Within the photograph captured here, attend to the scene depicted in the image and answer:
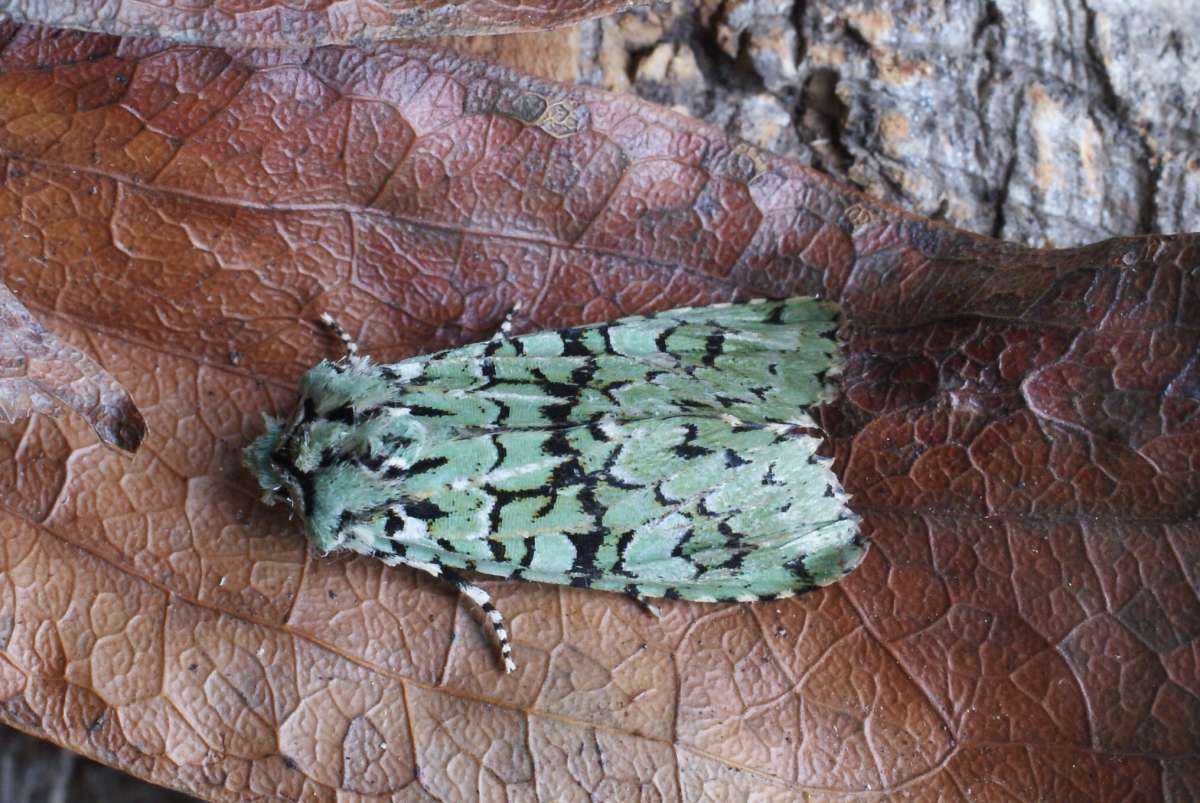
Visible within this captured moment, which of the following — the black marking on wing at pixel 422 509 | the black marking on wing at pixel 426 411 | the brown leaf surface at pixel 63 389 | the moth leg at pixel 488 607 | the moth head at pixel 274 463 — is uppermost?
the brown leaf surface at pixel 63 389

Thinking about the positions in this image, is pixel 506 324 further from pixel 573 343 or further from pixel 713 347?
pixel 713 347

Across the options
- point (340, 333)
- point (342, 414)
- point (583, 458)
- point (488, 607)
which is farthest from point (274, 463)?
point (583, 458)

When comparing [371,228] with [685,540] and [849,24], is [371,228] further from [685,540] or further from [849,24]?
[849,24]

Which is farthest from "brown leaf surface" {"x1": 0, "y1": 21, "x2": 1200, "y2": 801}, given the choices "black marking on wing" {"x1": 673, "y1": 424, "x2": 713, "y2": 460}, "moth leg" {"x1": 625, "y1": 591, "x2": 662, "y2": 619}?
"black marking on wing" {"x1": 673, "y1": 424, "x2": 713, "y2": 460}

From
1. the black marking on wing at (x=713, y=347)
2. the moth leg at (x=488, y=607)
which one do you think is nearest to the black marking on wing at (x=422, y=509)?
the moth leg at (x=488, y=607)

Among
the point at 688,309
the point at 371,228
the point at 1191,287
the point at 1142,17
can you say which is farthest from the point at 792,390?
the point at 1142,17

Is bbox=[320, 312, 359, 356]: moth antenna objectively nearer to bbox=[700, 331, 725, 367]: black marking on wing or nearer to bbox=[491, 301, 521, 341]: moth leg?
bbox=[491, 301, 521, 341]: moth leg

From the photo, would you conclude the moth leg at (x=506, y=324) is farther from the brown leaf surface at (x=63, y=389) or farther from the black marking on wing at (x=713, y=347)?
the brown leaf surface at (x=63, y=389)
